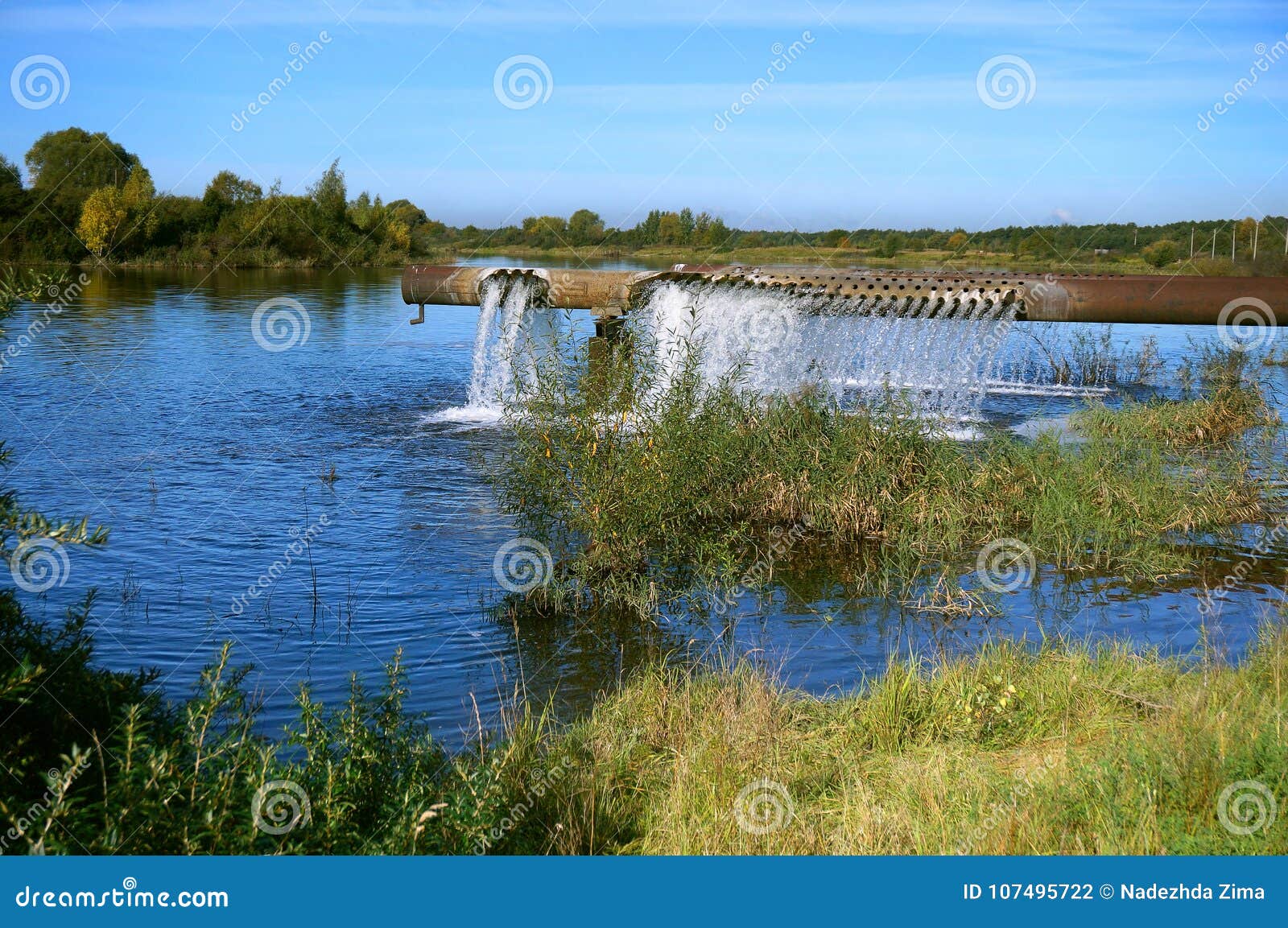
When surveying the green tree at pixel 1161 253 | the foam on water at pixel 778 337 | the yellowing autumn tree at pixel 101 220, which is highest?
the yellowing autumn tree at pixel 101 220

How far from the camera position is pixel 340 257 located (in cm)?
7038

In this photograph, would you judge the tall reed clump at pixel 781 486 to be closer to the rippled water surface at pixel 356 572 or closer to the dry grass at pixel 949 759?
the rippled water surface at pixel 356 572

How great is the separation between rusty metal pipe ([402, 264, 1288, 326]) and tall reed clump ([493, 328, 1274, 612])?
4.74 ft

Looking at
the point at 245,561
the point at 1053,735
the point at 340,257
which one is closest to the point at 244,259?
the point at 340,257

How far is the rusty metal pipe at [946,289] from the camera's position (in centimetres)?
1144

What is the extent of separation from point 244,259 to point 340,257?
6.93 m

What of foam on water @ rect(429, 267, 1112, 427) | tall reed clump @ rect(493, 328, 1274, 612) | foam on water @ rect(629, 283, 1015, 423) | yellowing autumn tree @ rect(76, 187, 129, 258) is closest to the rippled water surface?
tall reed clump @ rect(493, 328, 1274, 612)

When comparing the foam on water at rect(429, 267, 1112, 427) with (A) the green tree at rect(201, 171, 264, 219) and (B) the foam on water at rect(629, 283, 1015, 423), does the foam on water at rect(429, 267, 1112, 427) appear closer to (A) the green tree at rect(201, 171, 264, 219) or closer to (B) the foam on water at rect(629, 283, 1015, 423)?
(B) the foam on water at rect(629, 283, 1015, 423)

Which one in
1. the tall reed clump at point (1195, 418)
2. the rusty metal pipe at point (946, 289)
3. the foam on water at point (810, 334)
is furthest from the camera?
the tall reed clump at point (1195, 418)

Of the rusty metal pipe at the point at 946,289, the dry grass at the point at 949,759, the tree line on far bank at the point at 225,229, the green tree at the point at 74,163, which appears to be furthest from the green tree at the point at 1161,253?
the green tree at the point at 74,163

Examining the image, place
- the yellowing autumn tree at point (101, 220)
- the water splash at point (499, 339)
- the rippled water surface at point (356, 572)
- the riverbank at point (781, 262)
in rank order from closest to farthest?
1. the rippled water surface at point (356, 572)
2. the water splash at point (499, 339)
3. the riverbank at point (781, 262)
4. the yellowing autumn tree at point (101, 220)

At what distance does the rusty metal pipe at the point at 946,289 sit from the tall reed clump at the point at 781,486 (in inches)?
56.9

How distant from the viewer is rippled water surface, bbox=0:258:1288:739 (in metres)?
8.15

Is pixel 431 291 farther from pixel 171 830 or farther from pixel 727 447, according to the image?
pixel 171 830
